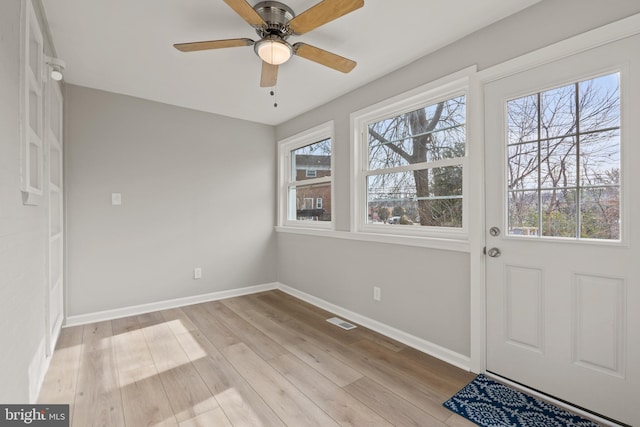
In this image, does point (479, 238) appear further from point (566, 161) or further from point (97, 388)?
point (97, 388)

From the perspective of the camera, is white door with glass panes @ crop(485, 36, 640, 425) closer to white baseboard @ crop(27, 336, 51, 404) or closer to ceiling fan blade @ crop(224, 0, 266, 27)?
ceiling fan blade @ crop(224, 0, 266, 27)

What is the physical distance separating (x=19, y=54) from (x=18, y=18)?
0.16m

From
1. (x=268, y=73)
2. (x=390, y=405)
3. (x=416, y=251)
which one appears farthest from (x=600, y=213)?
(x=268, y=73)

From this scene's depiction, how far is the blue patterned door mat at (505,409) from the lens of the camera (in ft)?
5.33

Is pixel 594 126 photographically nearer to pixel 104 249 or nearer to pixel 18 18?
pixel 18 18

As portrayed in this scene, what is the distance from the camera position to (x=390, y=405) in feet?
5.88

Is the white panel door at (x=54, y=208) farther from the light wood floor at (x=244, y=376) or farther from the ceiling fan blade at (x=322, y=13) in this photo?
the ceiling fan blade at (x=322, y=13)

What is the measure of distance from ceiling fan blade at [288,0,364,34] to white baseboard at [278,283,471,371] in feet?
7.83

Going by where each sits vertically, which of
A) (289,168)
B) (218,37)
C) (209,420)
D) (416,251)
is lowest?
(209,420)

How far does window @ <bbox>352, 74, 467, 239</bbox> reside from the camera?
2.36 metres

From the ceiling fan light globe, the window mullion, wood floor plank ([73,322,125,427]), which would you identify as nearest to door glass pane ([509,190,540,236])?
the window mullion

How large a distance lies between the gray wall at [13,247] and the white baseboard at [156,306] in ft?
5.11

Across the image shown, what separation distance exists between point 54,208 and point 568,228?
385 cm

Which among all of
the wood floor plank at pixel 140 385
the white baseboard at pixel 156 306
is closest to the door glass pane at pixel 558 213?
the wood floor plank at pixel 140 385
